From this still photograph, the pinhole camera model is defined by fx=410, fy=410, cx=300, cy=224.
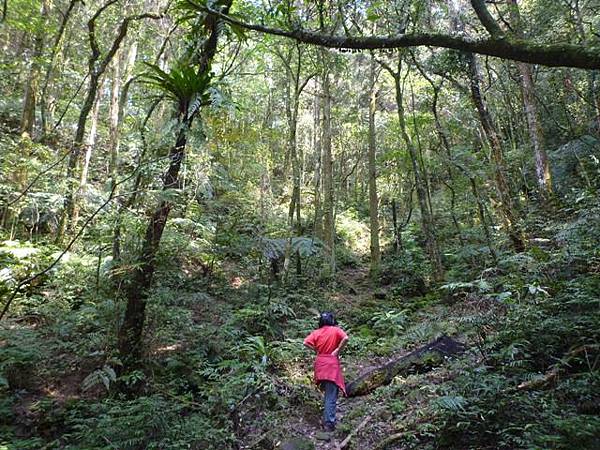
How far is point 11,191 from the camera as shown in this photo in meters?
7.81

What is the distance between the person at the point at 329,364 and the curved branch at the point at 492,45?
3847 mm

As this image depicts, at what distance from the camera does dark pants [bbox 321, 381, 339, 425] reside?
5.60 m

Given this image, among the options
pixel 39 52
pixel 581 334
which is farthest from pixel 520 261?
pixel 39 52

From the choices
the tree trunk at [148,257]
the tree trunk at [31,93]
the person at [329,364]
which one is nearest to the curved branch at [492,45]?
the tree trunk at [148,257]

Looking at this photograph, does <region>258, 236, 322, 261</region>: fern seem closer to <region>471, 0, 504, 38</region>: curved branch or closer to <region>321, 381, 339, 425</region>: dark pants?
<region>321, 381, 339, 425</region>: dark pants

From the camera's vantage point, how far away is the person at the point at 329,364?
5.67 metres

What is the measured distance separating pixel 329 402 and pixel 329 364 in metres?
0.50

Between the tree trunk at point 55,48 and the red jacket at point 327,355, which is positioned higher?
the tree trunk at point 55,48

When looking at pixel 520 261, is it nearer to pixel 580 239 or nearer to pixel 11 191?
pixel 580 239

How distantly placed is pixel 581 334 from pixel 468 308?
11.9 feet

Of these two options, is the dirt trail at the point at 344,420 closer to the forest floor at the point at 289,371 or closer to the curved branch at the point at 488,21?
the forest floor at the point at 289,371

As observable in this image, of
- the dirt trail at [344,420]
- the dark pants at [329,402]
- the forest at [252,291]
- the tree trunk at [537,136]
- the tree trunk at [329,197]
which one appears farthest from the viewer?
the tree trunk at [329,197]

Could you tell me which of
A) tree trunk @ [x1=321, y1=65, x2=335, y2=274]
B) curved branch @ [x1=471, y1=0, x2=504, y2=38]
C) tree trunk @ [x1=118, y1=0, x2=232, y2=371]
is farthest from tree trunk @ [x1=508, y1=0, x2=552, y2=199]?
tree trunk @ [x1=118, y1=0, x2=232, y2=371]

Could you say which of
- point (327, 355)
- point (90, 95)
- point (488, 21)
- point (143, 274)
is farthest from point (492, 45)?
point (90, 95)
